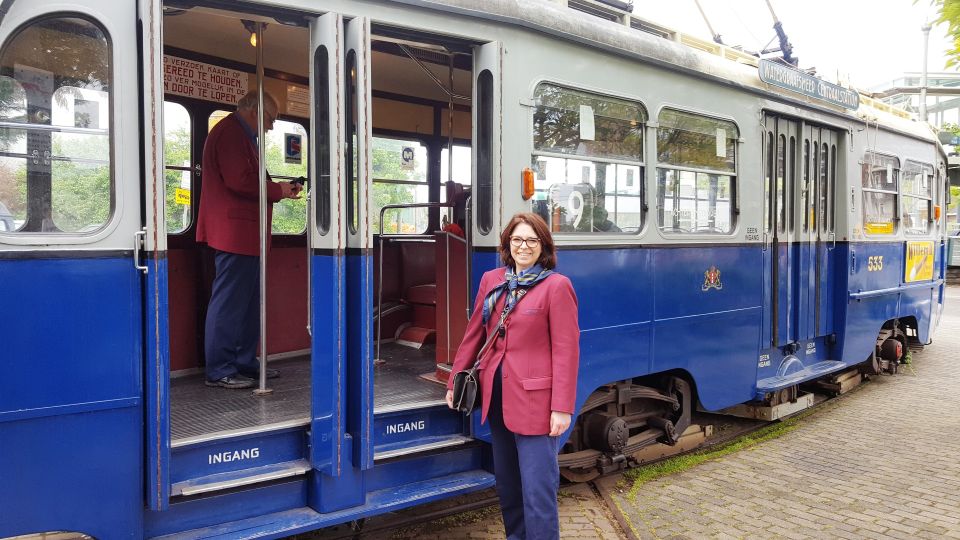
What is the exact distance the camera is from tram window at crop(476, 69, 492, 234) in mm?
4188

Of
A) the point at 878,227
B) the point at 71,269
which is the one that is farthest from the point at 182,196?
the point at 878,227

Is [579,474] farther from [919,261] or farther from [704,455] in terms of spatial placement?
[919,261]

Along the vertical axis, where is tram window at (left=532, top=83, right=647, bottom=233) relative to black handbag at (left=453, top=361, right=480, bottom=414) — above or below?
above

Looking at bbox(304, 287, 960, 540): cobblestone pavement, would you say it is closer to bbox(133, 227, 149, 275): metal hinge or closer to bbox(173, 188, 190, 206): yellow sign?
bbox(133, 227, 149, 275): metal hinge

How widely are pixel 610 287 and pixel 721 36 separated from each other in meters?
3.24

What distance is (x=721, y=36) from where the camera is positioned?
6770 millimetres

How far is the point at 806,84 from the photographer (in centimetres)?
665

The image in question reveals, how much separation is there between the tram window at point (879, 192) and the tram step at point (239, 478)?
6.36 metres

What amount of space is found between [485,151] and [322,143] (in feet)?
3.06

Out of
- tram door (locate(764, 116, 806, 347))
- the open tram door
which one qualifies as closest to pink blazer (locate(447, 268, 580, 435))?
the open tram door

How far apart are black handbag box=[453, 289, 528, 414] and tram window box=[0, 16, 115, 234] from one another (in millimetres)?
1717

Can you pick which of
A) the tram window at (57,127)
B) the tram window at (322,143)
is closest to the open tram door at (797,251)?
the tram window at (322,143)

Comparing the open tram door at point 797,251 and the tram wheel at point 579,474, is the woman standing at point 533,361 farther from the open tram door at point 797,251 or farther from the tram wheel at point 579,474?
the open tram door at point 797,251

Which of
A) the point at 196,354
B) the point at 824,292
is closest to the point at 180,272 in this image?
the point at 196,354
